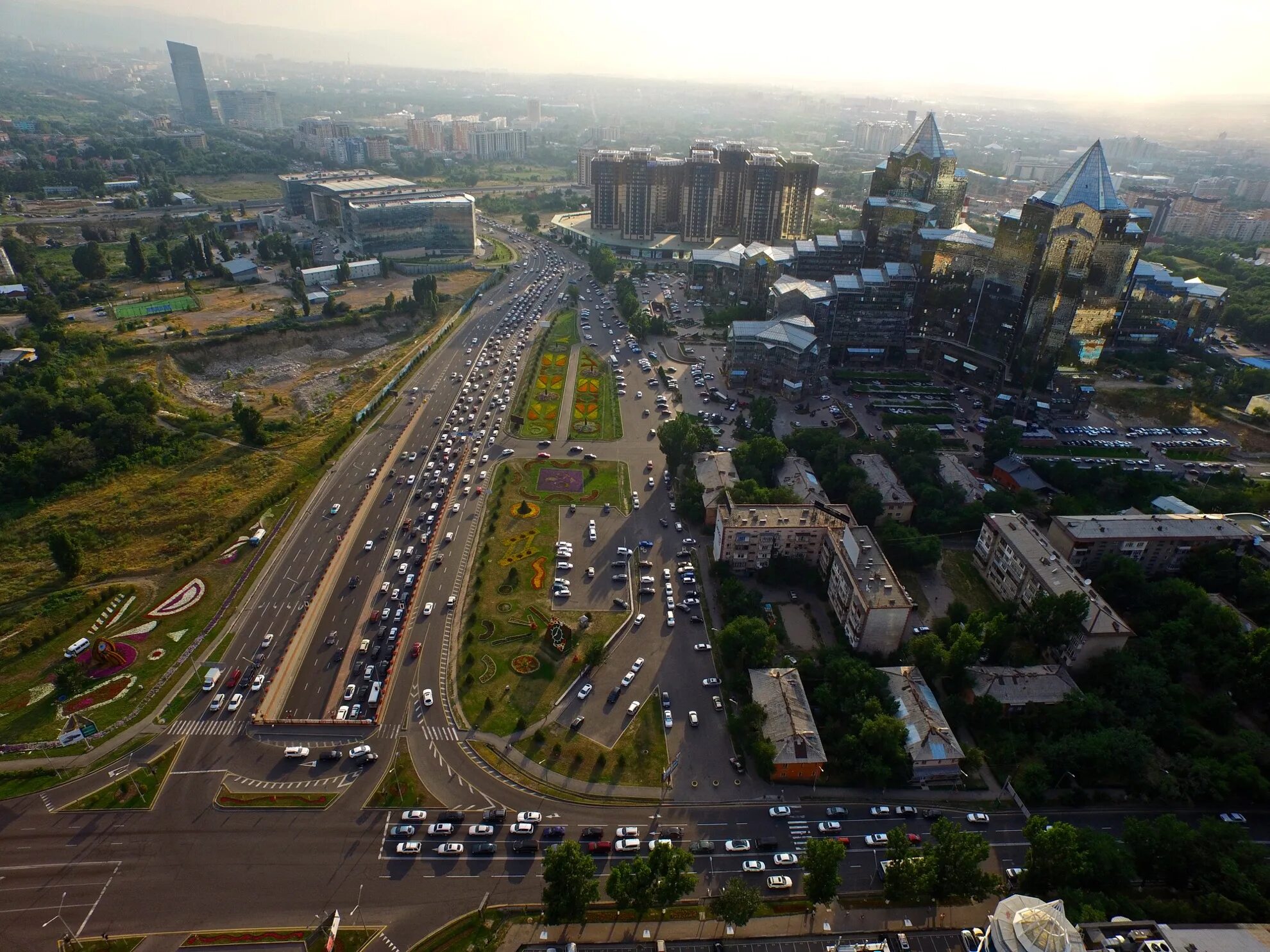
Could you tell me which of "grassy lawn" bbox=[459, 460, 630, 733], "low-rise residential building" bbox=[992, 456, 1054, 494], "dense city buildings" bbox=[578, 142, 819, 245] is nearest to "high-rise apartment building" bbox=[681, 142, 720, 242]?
"dense city buildings" bbox=[578, 142, 819, 245]

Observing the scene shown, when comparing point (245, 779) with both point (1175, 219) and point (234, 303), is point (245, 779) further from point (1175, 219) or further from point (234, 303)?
point (1175, 219)

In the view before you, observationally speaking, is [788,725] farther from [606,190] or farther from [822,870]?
[606,190]

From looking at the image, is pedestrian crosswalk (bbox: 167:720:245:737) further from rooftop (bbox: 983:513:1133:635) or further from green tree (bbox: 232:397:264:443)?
rooftop (bbox: 983:513:1133:635)

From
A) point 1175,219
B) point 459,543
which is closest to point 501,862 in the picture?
point 459,543

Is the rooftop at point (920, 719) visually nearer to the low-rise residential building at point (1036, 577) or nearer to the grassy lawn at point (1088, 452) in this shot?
the low-rise residential building at point (1036, 577)

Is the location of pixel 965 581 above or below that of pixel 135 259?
below

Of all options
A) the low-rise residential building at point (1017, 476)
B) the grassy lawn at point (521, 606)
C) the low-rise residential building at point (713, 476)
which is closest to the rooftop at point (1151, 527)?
the low-rise residential building at point (1017, 476)

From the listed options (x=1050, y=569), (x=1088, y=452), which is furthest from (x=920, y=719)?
(x=1088, y=452)
